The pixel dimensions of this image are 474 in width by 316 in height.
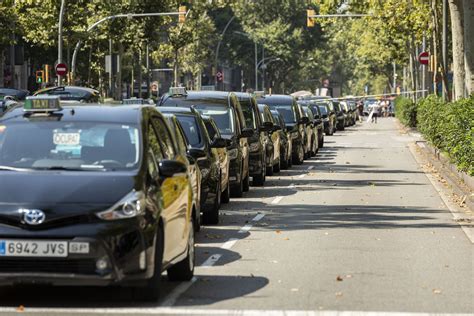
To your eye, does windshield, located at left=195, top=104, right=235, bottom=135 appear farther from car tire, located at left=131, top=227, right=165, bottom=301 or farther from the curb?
car tire, located at left=131, top=227, right=165, bottom=301

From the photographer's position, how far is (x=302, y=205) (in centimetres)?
2233

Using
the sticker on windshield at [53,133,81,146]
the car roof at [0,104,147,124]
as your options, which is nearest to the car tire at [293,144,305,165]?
the car roof at [0,104,147,124]

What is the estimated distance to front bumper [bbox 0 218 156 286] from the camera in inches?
402

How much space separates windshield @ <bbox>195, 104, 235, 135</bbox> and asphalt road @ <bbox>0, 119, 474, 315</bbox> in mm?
1273

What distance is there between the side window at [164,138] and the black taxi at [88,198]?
5 cm

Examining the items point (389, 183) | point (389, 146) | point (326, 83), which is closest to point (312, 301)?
point (389, 183)

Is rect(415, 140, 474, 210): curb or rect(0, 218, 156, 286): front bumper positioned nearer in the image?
rect(0, 218, 156, 286): front bumper

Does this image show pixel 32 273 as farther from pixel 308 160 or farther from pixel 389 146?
pixel 389 146

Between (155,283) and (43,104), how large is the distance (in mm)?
1931

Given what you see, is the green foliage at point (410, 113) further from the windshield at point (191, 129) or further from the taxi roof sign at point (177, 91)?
the windshield at point (191, 129)

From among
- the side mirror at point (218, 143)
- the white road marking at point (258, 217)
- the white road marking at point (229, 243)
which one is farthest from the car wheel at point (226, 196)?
the white road marking at point (229, 243)

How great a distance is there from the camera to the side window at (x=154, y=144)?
11.5 metres

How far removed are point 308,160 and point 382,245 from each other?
951 inches

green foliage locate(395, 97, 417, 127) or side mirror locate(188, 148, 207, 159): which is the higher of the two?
side mirror locate(188, 148, 207, 159)
